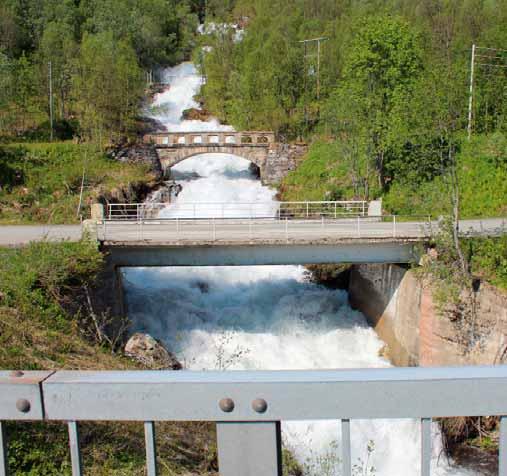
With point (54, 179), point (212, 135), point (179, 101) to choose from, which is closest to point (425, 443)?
point (54, 179)

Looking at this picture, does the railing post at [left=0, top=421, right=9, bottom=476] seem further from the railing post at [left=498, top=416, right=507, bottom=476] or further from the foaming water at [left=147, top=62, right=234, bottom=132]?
the foaming water at [left=147, top=62, right=234, bottom=132]

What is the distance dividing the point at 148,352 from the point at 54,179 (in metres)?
18.8

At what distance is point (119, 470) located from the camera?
5.54 metres

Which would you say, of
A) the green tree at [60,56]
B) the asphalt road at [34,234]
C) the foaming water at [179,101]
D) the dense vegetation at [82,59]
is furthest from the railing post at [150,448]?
the foaming water at [179,101]

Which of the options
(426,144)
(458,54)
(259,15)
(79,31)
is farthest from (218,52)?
(426,144)

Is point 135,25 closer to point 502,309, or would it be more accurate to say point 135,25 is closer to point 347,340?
point 347,340

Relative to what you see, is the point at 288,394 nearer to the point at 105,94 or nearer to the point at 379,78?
the point at 379,78

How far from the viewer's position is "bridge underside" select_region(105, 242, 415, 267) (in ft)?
57.5

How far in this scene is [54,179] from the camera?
30.9 metres

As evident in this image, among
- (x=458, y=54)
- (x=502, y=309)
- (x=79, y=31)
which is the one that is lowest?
(x=502, y=309)

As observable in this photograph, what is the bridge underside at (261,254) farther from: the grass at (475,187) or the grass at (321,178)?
the grass at (321,178)

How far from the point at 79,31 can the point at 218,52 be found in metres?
16.9

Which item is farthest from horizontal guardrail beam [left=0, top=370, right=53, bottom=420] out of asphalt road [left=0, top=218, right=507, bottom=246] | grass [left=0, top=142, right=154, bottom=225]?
grass [left=0, top=142, right=154, bottom=225]

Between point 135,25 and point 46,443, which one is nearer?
point 46,443
